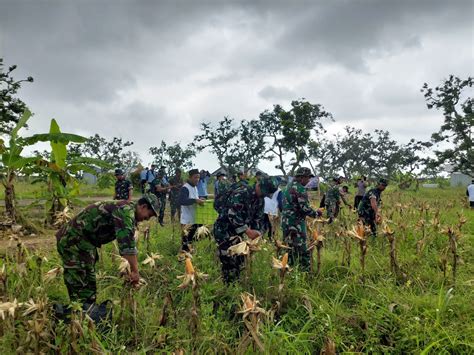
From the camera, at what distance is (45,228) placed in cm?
881

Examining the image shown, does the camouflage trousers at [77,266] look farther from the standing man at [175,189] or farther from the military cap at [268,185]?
the standing man at [175,189]

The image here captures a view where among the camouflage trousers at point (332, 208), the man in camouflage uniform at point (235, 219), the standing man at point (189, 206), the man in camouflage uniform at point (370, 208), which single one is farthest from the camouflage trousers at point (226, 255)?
the camouflage trousers at point (332, 208)

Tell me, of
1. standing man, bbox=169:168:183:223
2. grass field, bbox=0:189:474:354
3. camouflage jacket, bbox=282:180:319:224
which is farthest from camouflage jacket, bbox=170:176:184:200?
camouflage jacket, bbox=282:180:319:224

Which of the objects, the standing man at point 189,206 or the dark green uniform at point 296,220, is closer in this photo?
the dark green uniform at point 296,220

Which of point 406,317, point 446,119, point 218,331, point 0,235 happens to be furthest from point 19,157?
point 446,119

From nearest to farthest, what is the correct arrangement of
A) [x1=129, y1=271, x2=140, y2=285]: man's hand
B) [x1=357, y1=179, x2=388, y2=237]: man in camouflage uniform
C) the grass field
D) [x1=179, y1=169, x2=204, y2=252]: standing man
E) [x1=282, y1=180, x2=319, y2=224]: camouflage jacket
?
1. the grass field
2. [x1=129, y1=271, x2=140, y2=285]: man's hand
3. [x1=282, y1=180, x2=319, y2=224]: camouflage jacket
4. [x1=179, y1=169, x2=204, y2=252]: standing man
5. [x1=357, y1=179, x2=388, y2=237]: man in camouflage uniform

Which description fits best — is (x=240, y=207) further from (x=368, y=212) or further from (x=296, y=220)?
(x=368, y=212)

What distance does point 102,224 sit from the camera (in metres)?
3.51

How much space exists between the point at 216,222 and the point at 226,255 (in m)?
0.43

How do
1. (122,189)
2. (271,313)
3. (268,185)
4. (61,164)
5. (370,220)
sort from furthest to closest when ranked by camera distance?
(122,189)
(370,220)
(61,164)
(268,185)
(271,313)

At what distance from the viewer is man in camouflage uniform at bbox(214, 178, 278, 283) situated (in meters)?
4.70

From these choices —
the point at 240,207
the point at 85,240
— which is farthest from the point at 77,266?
the point at 240,207

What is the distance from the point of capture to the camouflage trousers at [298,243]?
17.5 ft

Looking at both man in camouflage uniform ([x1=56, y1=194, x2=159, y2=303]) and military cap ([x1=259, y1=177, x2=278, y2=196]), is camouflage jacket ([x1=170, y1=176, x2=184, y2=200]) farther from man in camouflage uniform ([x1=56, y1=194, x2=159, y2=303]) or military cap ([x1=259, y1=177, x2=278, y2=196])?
man in camouflage uniform ([x1=56, y1=194, x2=159, y2=303])
